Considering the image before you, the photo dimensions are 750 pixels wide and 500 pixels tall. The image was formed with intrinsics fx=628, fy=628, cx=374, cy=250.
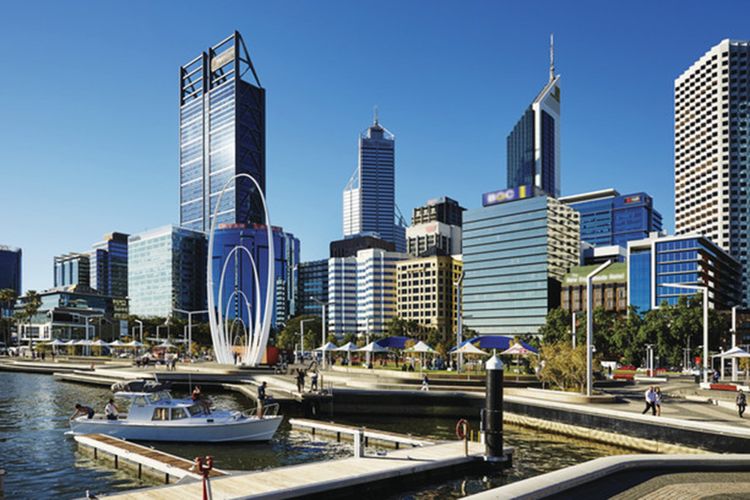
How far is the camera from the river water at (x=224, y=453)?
81.4ft

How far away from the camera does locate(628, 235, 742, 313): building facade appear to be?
16450 cm

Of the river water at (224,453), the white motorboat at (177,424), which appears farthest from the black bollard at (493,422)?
the white motorboat at (177,424)

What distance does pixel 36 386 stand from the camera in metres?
67.3

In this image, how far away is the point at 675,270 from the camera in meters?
166

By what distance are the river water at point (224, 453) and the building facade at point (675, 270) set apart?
138 metres

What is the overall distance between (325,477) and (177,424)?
50.4 ft

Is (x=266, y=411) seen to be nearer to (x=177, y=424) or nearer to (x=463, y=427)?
(x=177, y=424)

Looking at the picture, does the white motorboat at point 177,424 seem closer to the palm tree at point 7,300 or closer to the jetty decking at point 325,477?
the jetty decking at point 325,477

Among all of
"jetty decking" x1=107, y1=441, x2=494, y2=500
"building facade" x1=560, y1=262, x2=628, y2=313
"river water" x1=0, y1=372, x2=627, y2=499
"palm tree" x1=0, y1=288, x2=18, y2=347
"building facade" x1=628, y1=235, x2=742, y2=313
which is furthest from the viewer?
"building facade" x1=560, y1=262, x2=628, y2=313

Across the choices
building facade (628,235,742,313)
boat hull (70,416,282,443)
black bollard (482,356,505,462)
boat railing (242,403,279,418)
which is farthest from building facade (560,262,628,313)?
black bollard (482,356,505,462)

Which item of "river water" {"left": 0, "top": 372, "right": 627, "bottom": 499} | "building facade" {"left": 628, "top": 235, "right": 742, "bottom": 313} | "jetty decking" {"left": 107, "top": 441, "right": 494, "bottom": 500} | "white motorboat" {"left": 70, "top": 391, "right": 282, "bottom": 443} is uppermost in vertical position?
"building facade" {"left": 628, "top": 235, "right": 742, "bottom": 313}

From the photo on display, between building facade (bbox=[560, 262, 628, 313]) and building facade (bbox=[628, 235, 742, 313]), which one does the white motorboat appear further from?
building facade (bbox=[560, 262, 628, 313])

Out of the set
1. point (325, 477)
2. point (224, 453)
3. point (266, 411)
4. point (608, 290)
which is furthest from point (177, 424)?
point (608, 290)

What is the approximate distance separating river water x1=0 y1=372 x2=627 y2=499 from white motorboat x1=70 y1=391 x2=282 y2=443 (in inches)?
24.0
